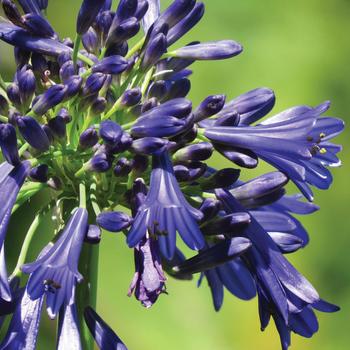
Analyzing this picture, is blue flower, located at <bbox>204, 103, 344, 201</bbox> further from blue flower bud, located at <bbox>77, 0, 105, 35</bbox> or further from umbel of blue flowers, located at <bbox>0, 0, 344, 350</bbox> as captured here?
blue flower bud, located at <bbox>77, 0, 105, 35</bbox>

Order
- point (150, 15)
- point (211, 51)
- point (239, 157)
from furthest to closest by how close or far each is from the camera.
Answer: point (150, 15), point (211, 51), point (239, 157)

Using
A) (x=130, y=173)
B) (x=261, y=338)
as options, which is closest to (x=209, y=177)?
(x=130, y=173)

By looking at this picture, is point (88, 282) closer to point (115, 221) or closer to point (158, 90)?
point (115, 221)

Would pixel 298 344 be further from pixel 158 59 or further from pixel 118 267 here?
pixel 158 59

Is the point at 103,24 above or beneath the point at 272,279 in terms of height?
above

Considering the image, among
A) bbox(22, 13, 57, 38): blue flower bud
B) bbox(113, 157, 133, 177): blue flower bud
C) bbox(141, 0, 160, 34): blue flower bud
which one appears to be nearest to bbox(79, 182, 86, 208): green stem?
bbox(113, 157, 133, 177): blue flower bud

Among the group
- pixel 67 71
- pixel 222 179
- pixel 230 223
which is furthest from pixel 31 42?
pixel 230 223
